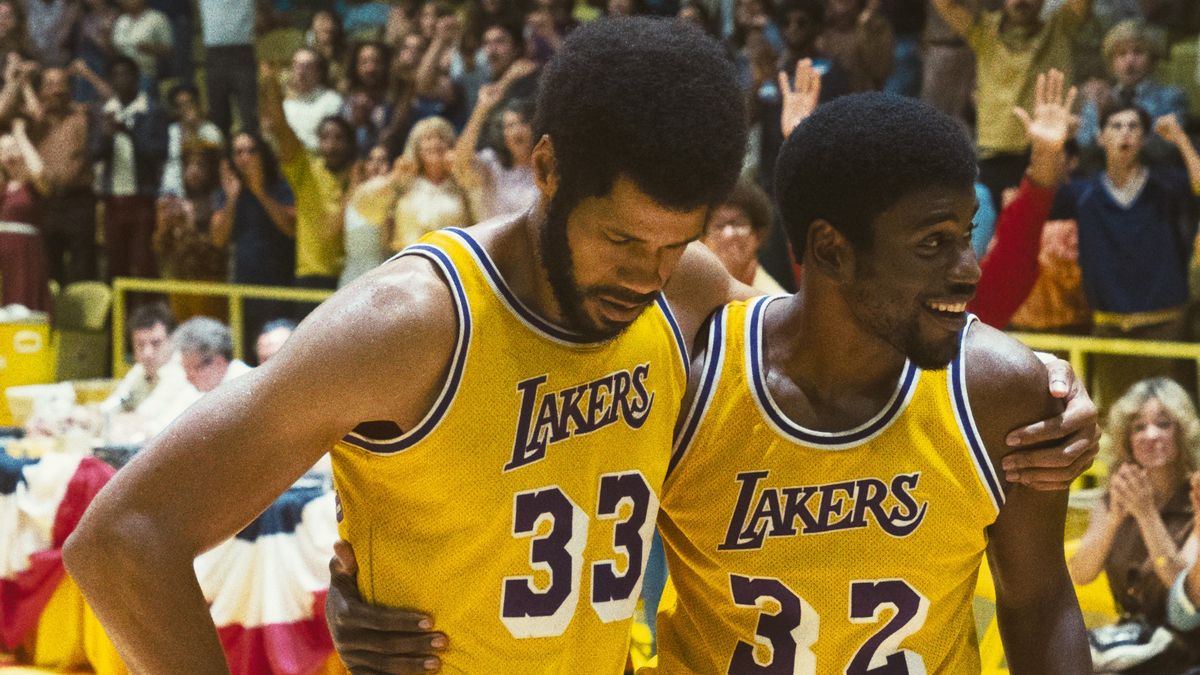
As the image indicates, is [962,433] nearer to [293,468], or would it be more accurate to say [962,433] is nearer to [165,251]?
[293,468]

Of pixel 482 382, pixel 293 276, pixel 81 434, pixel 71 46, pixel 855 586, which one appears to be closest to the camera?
pixel 482 382

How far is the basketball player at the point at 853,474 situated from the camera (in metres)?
2.21

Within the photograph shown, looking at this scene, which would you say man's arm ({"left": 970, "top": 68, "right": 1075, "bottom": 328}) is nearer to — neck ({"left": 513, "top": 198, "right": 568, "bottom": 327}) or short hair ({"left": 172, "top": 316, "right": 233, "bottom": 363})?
neck ({"left": 513, "top": 198, "right": 568, "bottom": 327})

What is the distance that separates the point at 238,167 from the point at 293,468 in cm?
825

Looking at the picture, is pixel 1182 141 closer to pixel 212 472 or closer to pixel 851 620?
pixel 851 620

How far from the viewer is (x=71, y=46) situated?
39.9 ft

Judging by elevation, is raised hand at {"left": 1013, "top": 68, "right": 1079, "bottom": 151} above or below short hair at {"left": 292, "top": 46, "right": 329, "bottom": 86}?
above

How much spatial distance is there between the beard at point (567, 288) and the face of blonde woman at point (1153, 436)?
3515mm

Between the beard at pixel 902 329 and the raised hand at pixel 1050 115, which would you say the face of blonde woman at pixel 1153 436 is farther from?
the beard at pixel 902 329

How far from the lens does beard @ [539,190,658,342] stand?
6.25 feet

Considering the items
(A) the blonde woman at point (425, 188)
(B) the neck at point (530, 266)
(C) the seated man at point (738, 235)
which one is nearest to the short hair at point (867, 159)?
(B) the neck at point (530, 266)

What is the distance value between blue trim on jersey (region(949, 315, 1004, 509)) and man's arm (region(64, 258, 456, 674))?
2.86 ft

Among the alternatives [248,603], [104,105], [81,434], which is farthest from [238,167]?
[248,603]

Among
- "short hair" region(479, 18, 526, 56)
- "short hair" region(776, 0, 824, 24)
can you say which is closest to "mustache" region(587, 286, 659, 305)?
"short hair" region(776, 0, 824, 24)
